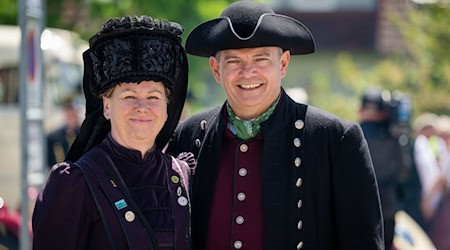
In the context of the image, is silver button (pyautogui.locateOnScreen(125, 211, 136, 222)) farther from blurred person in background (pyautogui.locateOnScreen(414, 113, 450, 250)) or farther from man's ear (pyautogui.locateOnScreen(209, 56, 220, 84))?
blurred person in background (pyautogui.locateOnScreen(414, 113, 450, 250))

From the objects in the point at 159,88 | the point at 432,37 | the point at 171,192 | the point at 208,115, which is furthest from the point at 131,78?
the point at 432,37

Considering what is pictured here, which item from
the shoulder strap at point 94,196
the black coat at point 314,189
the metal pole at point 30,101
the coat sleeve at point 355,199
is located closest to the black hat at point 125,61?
the shoulder strap at point 94,196

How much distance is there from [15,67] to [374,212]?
11.7 metres

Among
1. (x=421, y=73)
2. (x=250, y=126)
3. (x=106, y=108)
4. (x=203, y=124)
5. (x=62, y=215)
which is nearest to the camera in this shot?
(x=62, y=215)

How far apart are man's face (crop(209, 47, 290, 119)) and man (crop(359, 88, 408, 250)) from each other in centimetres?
391

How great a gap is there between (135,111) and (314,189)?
873 mm

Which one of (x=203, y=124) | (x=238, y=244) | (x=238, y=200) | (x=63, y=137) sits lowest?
(x=63, y=137)

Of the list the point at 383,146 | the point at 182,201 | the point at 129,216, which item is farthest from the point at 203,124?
the point at 383,146

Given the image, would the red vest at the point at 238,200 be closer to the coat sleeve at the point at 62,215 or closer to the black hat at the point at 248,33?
the black hat at the point at 248,33

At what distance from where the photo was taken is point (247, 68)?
173 inches

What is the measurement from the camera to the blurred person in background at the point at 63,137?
11219 millimetres

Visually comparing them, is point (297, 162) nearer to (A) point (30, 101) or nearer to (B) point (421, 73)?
(A) point (30, 101)

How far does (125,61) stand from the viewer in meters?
4.07

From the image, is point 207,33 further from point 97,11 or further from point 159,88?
point 97,11
